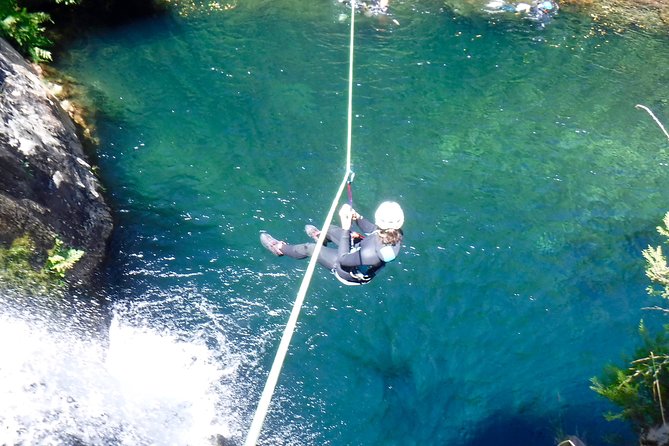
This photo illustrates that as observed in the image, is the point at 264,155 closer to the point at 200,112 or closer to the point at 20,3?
the point at 200,112

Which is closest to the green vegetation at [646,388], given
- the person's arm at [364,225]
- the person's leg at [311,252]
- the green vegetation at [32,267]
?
the person's arm at [364,225]

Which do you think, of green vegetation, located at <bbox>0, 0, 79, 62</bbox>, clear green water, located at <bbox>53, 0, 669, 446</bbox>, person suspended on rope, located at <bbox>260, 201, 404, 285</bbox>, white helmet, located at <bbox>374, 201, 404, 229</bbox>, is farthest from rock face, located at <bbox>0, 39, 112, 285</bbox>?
white helmet, located at <bbox>374, 201, 404, 229</bbox>

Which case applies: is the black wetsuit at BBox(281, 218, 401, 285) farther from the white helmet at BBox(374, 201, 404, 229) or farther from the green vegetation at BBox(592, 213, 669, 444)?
the green vegetation at BBox(592, 213, 669, 444)

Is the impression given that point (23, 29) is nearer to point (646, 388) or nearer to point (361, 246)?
point (361, 246)

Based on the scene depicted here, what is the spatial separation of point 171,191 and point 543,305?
25.8ft

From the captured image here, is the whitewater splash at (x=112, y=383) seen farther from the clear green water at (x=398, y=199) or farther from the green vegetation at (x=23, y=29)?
the green vegetation at (x=23, y=29)

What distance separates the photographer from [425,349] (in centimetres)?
986

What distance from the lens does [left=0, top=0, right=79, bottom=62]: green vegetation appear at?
1341 centimetres

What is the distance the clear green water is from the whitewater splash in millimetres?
295

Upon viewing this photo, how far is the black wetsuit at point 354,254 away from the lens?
8.32 metres

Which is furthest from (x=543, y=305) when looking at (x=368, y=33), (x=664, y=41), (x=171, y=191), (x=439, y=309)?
Answer: (x=664, y=41)

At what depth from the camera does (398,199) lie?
41.0ft

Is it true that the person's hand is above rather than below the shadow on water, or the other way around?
above

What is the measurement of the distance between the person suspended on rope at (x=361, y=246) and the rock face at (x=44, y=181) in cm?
370
